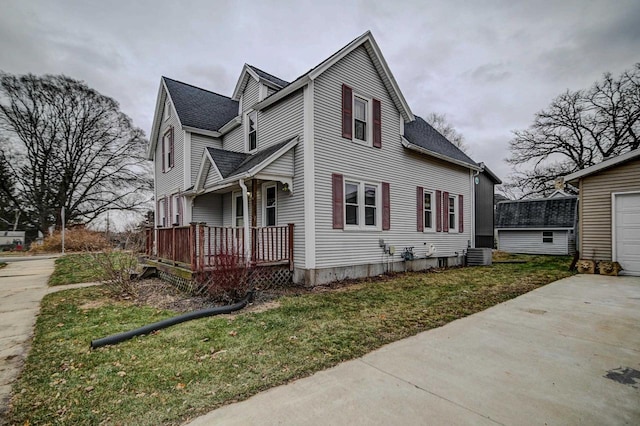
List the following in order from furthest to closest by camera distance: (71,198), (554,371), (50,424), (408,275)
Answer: (71,198)
(408,275)
(554,371)
(50,424)

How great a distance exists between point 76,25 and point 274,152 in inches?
493

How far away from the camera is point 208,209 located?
11852 millimetres

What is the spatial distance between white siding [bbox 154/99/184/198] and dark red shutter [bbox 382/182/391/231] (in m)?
7.83

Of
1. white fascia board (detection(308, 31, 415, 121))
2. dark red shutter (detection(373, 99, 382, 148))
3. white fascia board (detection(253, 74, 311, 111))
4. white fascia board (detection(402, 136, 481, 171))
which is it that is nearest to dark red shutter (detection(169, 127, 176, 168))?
white fascia board (detection(253, 74, 311, 111))

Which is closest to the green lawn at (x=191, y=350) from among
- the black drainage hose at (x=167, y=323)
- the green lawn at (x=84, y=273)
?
the black drainage hose at (x=167, y=323)

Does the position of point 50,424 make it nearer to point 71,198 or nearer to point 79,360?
point 79,360

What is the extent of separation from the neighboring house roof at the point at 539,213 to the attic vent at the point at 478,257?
337 inches

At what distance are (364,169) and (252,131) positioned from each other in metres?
4.40

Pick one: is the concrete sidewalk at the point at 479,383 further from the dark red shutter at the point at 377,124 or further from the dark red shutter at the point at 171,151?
the dark red shutter at the point at 171,151

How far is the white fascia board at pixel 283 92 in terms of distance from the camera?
327 inches

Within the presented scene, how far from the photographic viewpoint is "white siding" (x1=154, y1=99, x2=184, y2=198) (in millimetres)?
12297

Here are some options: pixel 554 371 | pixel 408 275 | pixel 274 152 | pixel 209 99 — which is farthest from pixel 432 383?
pixel 209 99

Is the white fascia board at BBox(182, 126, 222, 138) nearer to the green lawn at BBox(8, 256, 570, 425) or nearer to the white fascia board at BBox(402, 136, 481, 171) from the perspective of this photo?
the green lawn at BBox(8, 256, 570, 425)

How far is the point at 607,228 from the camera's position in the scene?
1027 centimetres
